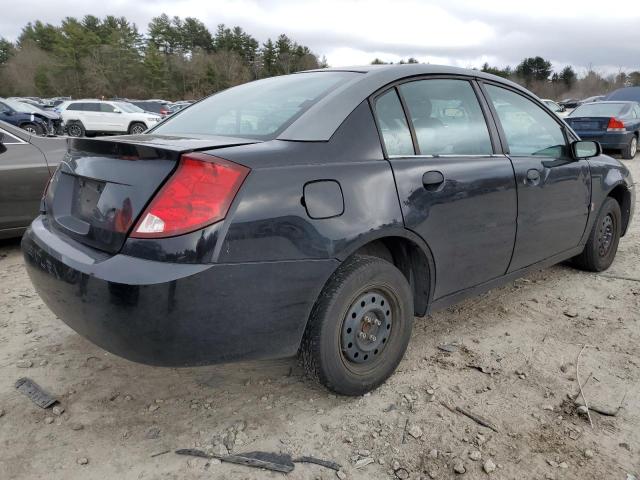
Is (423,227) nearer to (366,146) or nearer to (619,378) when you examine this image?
(366,146)

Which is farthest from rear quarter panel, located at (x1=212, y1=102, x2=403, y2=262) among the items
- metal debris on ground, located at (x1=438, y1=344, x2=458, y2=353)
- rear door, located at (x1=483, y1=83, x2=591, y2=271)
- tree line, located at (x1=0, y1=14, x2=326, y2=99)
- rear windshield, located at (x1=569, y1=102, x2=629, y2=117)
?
tree line, located at (x1=0, y1=14, x2=326, y2=99)

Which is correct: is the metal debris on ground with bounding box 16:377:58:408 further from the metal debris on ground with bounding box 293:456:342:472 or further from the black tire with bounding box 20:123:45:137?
the black tire with bounding box 20:123:45:137

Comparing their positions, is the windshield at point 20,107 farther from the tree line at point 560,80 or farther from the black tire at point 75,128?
the tree line at point 560,80

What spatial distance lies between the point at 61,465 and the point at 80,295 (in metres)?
0.67

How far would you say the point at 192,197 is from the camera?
1.82 metres

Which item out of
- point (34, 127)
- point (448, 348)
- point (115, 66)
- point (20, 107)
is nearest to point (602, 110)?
point (448, 348)

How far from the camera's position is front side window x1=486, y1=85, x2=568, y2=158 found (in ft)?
10.2

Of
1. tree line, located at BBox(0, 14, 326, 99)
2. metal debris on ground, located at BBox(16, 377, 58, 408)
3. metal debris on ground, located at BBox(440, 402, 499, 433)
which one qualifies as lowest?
metal debris on ground, located at BBox(16, 377, 58, 408)

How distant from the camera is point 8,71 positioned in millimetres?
64750

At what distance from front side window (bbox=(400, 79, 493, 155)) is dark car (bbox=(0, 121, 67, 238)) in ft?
12.0

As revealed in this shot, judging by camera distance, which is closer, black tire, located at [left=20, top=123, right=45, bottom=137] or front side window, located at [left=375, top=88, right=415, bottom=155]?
front side window, located at [left=375, top=88, right=415, bottom=155]

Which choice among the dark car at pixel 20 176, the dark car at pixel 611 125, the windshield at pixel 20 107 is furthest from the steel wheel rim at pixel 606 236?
the windshield at pixel 20 107

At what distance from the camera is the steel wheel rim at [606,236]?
4.09 meters

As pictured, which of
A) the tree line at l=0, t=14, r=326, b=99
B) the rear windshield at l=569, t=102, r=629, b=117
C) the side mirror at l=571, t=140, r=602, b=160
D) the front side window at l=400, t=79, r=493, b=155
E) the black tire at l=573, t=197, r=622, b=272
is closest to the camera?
the front side window at l=400, t=79, r=493, b=155
